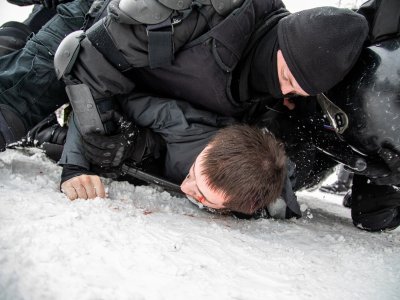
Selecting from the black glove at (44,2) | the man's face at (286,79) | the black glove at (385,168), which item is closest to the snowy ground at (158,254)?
the black glove at (385,168)

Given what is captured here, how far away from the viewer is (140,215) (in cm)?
125

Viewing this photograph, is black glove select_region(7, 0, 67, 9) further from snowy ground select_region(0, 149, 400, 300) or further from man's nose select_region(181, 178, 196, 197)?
man's nose select_region(181, 178, 196, 197)

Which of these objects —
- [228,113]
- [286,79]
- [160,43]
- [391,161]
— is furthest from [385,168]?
[160,43]

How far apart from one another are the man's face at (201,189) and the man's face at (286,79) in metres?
0.40

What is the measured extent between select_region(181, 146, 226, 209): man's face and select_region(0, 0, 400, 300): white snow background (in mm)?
86

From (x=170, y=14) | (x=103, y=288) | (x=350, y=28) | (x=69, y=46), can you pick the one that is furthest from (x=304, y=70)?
(x=103, y=288)

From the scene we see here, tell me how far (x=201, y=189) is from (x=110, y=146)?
425mm

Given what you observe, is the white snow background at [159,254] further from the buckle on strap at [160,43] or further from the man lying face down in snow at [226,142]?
the buckle on strap at [160,43]

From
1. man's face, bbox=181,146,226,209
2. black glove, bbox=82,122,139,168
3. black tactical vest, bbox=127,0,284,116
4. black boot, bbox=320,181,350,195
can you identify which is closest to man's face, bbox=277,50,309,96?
black tactical vest, bbox=127,0,284,116

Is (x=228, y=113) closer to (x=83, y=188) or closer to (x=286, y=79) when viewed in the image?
(x=286, y=79)

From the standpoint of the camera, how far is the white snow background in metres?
0.78

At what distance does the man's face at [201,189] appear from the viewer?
132 centimetres

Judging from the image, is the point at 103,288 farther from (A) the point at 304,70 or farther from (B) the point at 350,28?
(B) the point at 350,28

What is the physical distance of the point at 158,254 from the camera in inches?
37.0
